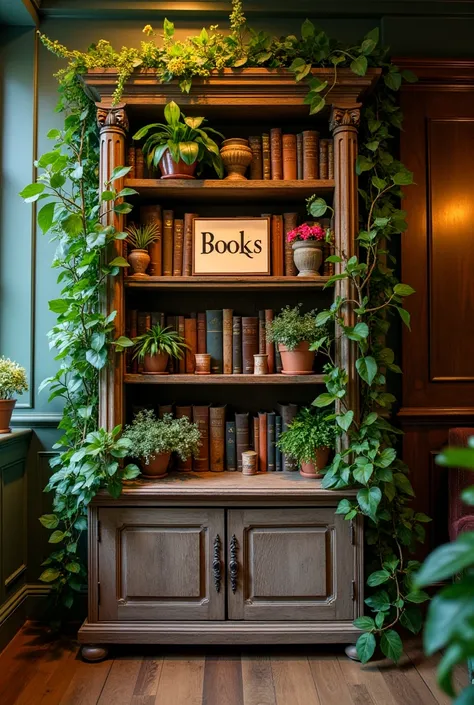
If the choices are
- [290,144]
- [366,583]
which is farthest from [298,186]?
[366,583]

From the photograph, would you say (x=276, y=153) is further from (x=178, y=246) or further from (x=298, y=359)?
(x=298, y=359)

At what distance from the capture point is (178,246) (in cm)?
238

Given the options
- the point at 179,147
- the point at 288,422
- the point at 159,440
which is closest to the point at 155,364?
the point at 159,440

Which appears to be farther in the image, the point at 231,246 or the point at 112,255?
the point at 231,246

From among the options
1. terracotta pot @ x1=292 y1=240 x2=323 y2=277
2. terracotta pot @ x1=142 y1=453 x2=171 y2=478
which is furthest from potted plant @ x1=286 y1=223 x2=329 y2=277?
terracotta pot @ x1=142 y1=453 x2=171 y2=478

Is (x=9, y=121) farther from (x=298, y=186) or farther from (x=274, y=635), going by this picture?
(x=274, y=635)

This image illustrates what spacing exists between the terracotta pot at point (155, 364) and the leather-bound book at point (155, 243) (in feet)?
1.25

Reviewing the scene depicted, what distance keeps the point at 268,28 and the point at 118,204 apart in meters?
1.20

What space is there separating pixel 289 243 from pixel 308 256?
151 mm

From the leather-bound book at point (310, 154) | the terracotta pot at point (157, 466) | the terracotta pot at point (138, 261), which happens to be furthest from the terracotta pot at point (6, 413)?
the leather-bound book at point (310, 154)

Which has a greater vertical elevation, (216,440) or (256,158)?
(256,158)

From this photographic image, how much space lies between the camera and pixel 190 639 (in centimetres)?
211

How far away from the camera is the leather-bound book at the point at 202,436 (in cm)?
239

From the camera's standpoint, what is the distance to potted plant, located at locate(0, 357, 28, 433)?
2242 mm
